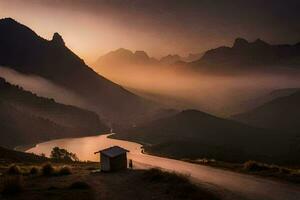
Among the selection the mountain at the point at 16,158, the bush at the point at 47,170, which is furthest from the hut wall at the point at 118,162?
the mountain at the point at 16,158

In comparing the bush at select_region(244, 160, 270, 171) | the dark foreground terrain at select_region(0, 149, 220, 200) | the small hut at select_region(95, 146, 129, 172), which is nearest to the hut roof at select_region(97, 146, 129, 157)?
the small hut at select_region(95, 146, 129, 172)

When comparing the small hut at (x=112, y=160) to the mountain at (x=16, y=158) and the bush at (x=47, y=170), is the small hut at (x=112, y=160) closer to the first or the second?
the bush at (x=47, y=170)

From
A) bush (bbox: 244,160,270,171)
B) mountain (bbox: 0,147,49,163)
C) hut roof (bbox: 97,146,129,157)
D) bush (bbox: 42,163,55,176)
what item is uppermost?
mountain (bbox: 0,147,49,163)

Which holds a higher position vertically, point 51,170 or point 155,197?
point 51,170

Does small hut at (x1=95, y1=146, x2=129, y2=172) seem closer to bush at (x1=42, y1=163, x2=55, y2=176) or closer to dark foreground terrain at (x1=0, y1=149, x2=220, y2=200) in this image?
bush at (x1=42, y1=163, x2=55, y2=176)

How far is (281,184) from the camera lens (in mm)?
41719

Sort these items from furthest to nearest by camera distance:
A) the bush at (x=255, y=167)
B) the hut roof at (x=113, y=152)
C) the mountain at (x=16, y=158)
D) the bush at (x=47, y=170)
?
1. the mountain at (x=16, y=158)
2. the hut roof at (x=113, y=152)
3. the bush at (x=47, y=170)
4. the bush at (x=255, y=167)

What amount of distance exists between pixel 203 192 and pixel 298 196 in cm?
710

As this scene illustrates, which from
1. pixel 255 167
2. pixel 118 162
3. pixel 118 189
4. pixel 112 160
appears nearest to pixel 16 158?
pixel 118 162

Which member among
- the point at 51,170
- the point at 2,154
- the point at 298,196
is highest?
the point at 2,154

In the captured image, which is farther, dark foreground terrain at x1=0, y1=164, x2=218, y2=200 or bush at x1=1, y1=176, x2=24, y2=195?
bush at x1=1, y1=176, x2=24, y2=195

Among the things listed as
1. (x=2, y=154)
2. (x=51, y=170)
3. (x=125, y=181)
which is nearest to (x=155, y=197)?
(x=125, y=181)

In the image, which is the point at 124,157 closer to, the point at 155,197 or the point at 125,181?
the point at 125,181

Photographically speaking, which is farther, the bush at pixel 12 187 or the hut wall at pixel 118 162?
the hut wall at pixel 118 162
